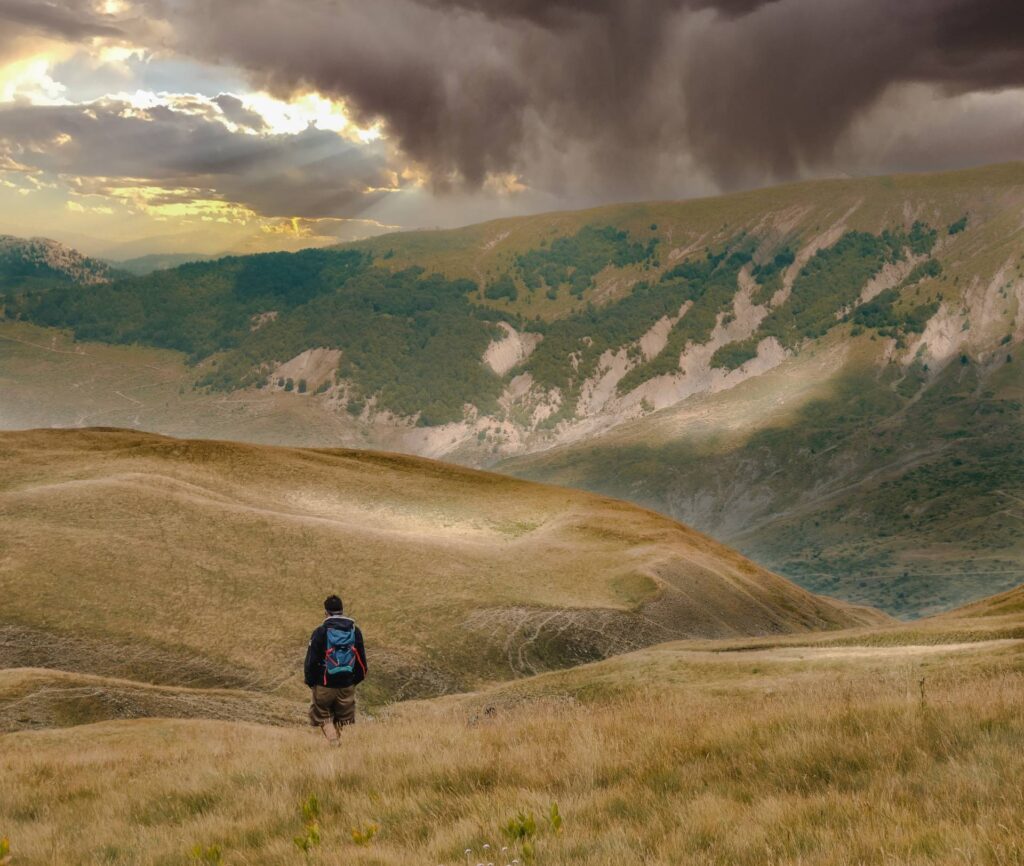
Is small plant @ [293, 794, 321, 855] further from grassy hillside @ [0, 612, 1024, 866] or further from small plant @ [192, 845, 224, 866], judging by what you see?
small plant @ [192, 845, 224, 866]

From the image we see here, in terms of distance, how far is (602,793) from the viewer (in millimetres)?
11594

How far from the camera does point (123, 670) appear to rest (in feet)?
210

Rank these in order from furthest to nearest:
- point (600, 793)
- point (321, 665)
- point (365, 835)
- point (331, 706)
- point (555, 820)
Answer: point (331, 706) < point (321, 665) < point (600, 793) < point (365, 835) < point (555, 820)

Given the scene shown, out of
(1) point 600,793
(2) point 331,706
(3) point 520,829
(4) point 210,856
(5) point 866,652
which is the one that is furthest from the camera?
(5) point 866,652

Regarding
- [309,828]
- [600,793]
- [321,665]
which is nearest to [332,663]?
[321,665]

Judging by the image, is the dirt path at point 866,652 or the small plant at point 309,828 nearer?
the small plant at point 309,828

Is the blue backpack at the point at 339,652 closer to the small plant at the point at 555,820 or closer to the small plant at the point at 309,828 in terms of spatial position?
the small plant at the point at 309,828

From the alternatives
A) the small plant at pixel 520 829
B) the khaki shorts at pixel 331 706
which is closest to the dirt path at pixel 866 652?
the khaki shorts at pixel 331 706

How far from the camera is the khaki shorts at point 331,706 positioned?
22156 mm

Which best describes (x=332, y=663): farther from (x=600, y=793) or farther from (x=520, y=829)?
(x=520, y=829)

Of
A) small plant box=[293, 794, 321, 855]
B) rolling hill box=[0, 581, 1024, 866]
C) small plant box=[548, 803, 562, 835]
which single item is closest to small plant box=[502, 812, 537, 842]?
rolling hill box=[0, 581, 1024, 866]

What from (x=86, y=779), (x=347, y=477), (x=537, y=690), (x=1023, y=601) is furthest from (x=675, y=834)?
(x=347, y=477)

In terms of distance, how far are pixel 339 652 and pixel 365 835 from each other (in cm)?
1156

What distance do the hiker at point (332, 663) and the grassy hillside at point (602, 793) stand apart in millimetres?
2975
